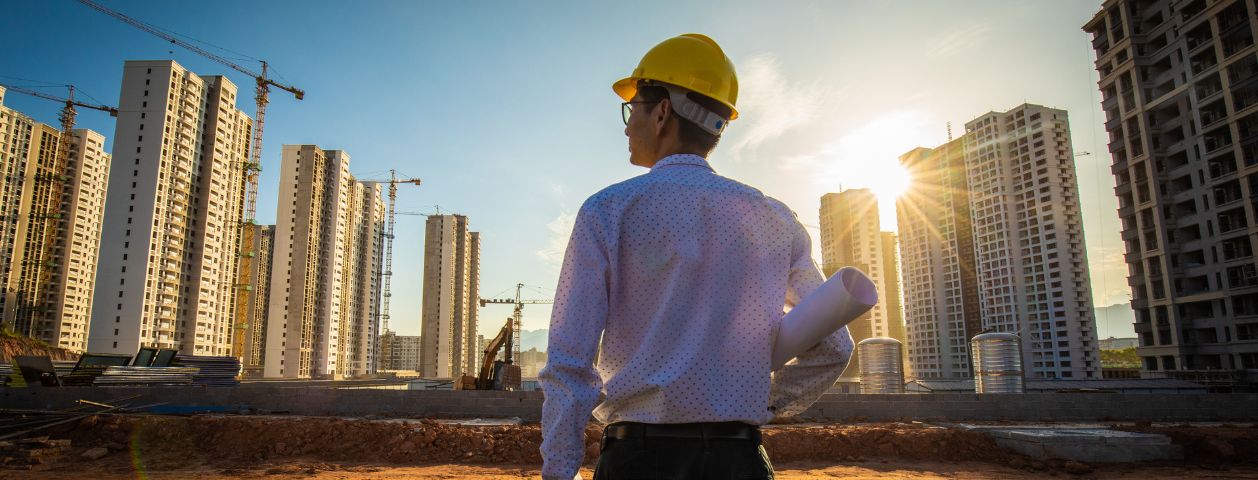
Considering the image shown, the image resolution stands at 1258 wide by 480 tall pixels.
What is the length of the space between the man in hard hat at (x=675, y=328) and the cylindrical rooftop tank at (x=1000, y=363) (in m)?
15.2

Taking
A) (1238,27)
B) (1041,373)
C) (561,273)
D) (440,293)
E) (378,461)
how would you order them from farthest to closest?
(440,293), (1041,373), (1238,27), (378,461), (561,273)

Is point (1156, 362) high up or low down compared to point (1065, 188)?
down

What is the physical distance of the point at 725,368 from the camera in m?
1.53

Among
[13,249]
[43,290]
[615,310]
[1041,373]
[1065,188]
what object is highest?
[1065,188]

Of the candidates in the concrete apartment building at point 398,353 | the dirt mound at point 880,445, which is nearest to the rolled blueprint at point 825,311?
the dirt mound at point 880,445

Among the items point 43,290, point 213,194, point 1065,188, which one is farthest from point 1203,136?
point 43,290

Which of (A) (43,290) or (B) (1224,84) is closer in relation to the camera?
(B) (1224,84)

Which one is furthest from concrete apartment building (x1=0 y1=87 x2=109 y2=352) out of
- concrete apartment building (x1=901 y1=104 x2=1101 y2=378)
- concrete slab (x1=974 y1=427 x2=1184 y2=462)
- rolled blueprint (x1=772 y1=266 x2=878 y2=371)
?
concrete apartment building (x1=901 y1=104 x2=1101 y2=378)

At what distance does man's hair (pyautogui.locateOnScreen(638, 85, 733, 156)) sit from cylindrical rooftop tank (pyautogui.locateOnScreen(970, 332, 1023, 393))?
598 inches

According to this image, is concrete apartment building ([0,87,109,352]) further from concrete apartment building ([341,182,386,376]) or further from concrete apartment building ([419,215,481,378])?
concrete apartment building ([419,215,481,378])

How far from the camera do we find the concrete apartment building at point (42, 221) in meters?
70.2

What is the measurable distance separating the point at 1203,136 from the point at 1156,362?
13191mm

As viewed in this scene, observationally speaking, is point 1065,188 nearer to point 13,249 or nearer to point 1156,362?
point 1156,362

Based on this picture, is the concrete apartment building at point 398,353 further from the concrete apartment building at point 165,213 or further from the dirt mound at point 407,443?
the dirt mound at point 407,443
